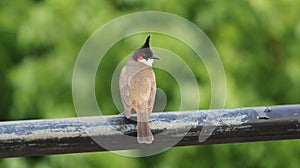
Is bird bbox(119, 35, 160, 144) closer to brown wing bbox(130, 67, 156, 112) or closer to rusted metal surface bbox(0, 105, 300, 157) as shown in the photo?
brown wing bbox(130, 67, 156, 112)

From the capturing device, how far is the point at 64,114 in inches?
98.7

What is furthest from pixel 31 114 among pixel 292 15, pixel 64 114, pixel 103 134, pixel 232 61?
pixel 103 134

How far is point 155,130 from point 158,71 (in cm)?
142

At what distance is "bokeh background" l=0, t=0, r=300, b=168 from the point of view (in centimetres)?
252

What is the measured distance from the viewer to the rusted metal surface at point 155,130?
1.04 m

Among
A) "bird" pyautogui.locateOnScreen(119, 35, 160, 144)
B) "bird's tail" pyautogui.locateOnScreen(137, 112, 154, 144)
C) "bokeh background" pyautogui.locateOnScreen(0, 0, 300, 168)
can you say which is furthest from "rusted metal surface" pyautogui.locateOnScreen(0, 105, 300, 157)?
"bokeh background" pyautogui.locateOnScreen(0, 0, 300, 168)

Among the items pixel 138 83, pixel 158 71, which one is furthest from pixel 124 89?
pixel 158 71

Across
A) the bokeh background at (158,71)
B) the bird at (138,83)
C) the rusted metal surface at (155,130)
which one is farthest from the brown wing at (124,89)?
the bokeh background at (158,71)

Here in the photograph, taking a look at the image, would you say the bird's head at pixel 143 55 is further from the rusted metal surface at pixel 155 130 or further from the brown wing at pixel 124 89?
the rusted metal surface at pixel 155 130

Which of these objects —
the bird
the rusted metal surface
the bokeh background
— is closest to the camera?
the rusted metal surface

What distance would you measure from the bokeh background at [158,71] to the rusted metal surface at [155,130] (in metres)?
1.32

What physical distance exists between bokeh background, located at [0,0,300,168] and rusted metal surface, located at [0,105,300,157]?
1.32 meters

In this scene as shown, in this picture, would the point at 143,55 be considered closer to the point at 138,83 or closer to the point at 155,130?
the point at 138,83

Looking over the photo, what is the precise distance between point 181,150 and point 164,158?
0.07 meters
